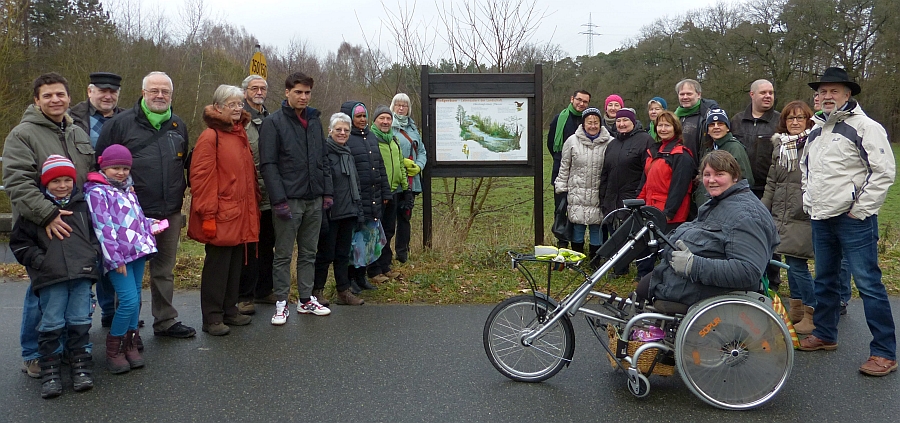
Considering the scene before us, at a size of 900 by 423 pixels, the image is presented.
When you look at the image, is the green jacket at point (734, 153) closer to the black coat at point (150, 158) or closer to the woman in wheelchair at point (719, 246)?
the woman in wheelchair at point (719, 246)

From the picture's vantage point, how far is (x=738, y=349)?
159 inches

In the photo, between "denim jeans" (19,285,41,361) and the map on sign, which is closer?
"denim jeans" (19,285,41,361)

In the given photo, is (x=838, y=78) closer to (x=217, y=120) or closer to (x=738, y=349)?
(x=738, y=349)

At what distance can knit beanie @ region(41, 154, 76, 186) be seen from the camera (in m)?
4.37

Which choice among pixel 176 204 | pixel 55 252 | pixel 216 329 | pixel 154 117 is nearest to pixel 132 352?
pixel 216 329

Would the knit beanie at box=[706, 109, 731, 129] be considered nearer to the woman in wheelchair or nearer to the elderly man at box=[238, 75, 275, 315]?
the woman in wheelchair

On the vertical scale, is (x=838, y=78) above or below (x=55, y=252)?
above

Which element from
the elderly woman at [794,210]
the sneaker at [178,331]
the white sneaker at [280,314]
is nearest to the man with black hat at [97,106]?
the sneaker at [178,331]

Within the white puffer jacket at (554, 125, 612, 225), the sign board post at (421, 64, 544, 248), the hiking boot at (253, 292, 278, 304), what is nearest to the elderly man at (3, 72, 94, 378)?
the hiking boot at (253, 292, 278, 304)

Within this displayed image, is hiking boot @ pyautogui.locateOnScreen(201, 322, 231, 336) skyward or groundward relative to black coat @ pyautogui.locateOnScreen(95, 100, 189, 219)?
groundward

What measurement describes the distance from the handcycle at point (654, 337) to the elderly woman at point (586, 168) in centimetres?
294

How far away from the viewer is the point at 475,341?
5.42 meters

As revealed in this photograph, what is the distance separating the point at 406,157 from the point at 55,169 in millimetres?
3958

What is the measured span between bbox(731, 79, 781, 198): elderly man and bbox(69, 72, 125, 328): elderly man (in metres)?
5.64
